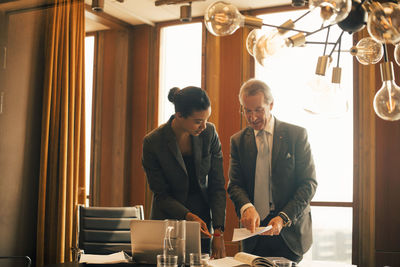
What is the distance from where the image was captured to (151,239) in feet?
6.53

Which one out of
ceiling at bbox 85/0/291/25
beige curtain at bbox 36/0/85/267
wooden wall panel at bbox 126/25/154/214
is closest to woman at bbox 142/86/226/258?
beige curtain at bbox 36/0/85/267

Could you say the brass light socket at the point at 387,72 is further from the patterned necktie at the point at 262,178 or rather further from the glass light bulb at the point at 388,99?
the patterned necktie at the point at 262,178

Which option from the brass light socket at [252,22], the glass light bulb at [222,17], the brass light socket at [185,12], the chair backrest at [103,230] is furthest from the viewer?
the brass light socket at [185,12]

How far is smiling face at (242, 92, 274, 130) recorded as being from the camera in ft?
8.21

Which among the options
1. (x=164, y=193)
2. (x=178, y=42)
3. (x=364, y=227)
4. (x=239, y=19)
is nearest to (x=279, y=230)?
(x=164, y=193)

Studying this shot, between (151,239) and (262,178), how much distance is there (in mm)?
809

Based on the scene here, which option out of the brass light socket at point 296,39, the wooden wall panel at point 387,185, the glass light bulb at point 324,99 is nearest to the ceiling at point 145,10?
the wooden wall panel at point 387,185

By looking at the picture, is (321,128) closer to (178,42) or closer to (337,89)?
(178,42)

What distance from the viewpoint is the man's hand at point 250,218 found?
7.55 ft

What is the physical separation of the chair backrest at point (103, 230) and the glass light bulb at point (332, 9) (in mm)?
1896

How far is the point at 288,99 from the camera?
4801 millimetres

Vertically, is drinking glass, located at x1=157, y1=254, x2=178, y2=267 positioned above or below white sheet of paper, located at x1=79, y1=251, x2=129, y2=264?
above

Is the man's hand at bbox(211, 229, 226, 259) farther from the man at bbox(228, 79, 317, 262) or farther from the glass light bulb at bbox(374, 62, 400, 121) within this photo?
the glass light bulb at bbox(374, 62, 400, 121)

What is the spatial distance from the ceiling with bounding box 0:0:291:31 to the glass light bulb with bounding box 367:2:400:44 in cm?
334
